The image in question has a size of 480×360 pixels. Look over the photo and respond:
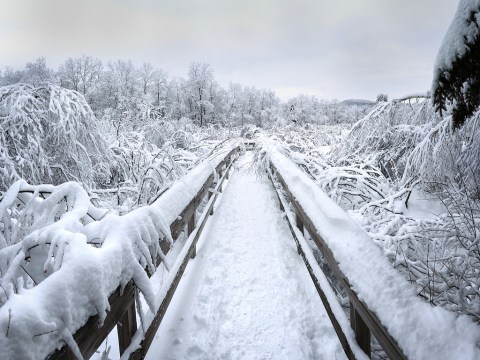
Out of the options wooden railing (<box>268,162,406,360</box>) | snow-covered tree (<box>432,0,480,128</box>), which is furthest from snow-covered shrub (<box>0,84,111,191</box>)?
snow-covered tree (<box>432,0,480,128</box>)

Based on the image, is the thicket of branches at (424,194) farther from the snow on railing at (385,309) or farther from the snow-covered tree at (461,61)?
the snow-covered tree at (461,61)

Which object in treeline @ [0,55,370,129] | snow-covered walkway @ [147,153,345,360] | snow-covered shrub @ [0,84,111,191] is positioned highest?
treeline @ [0,55,370,129]

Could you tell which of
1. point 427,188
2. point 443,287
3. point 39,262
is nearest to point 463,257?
point 443,287

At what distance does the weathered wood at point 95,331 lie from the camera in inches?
42.8

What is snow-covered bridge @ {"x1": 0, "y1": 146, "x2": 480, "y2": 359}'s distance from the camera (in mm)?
1134

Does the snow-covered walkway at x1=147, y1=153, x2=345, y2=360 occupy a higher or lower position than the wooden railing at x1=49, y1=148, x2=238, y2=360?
lower

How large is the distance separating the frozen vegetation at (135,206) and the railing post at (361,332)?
17.0 inches

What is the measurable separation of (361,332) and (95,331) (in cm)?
169

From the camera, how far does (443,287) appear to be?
1.96 m

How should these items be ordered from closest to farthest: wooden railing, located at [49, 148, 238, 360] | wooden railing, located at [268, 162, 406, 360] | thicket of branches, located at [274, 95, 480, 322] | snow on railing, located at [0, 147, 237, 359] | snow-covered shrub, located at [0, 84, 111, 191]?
snow on railing, located at [0, 147, 237, 359], wooden railing, located at [49, 148, 238, 360], wooden railing, located at [268, 162, 406, 360], thicket of branches, located at [274, 95, 480, 322], snow-covered shrub, located at [0, 84, 111, 191]

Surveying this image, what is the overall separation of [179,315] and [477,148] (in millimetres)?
3839

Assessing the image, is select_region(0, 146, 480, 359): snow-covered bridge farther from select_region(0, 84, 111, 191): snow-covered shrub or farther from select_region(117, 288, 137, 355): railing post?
select_region(0, 84, 111, 191): snow-covered shrub

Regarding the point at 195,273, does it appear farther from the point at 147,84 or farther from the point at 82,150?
the point at 147,84

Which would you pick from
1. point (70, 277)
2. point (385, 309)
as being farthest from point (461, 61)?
point (70, 277)
